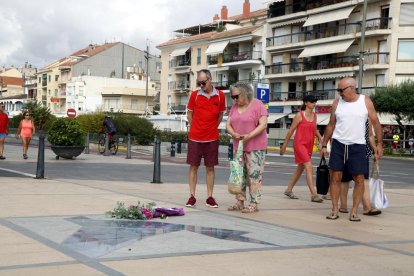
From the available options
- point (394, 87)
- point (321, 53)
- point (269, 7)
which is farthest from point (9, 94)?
point (394, 87)

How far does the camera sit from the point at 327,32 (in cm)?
5562

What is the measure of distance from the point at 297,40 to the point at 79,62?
167ft

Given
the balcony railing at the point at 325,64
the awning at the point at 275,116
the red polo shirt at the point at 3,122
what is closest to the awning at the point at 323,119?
the balcony railing at the point at 325,64

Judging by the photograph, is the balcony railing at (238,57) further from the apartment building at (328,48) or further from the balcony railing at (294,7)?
the balcony railing at (294,7)

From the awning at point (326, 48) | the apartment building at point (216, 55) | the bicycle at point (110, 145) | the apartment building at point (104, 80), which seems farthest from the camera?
the apartment building at point (104, 80)

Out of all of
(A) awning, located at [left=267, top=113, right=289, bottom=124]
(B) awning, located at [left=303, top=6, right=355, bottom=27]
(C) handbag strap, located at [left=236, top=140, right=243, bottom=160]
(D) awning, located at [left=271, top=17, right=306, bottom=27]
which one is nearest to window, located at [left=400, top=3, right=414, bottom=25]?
(B) awning, located at [left=303, top=6, right=355, bottom=27]

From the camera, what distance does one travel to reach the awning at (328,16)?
52300 mm

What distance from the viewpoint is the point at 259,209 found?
8492 millimetres

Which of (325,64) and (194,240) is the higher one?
(325,64)

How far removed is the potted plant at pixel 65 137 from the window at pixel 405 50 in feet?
120

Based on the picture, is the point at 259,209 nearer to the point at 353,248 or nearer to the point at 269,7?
the point at 353,248

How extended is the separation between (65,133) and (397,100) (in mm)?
28803

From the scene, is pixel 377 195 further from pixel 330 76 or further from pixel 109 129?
pixel 330 76

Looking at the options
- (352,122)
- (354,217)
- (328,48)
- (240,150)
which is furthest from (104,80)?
(354,217)
